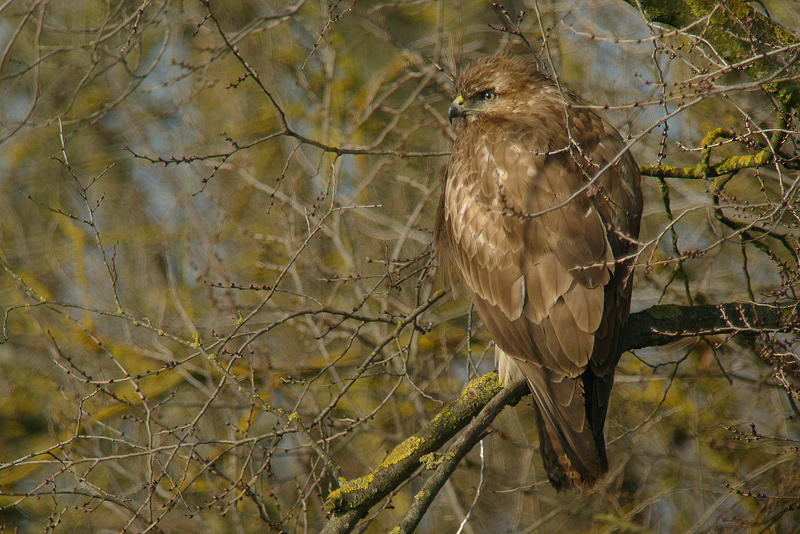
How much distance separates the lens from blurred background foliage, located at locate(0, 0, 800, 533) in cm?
620

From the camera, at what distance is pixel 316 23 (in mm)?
8469

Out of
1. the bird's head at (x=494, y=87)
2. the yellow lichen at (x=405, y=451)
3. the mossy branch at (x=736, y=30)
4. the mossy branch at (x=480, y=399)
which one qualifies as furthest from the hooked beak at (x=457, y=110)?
the yellow lichen at (x=405, y=451)

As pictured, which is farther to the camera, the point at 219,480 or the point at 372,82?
the point at 372,82

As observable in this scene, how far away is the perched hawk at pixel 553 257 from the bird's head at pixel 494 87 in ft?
1.15

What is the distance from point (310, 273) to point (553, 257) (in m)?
3.96

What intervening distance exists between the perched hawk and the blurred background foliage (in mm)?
1194

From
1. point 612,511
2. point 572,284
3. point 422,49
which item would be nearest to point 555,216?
point 572,284

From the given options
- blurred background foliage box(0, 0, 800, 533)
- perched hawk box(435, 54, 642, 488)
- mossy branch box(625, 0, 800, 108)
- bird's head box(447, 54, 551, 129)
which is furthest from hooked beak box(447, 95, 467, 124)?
mossy branch box(625, 0, 800, 108)

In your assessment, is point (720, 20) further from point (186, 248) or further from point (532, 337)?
point (186, 248)

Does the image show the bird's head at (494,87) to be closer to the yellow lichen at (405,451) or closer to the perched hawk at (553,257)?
the perched hawk at (553,257)

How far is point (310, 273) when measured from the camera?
7.51 metres

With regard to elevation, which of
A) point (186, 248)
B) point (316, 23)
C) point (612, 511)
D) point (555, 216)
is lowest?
point (612, 511)

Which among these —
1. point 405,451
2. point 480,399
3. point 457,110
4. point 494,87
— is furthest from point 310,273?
point 405,451

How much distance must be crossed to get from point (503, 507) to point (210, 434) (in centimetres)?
300
